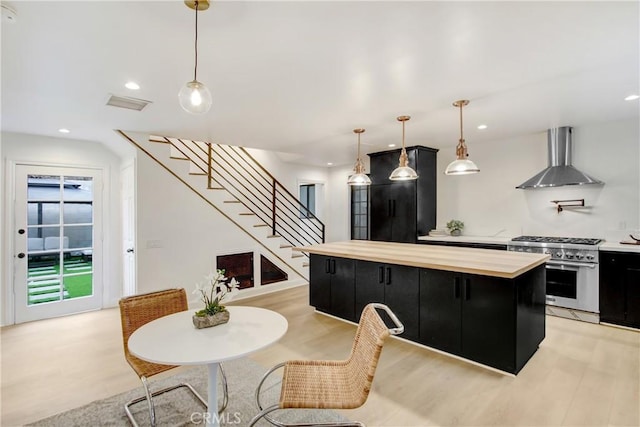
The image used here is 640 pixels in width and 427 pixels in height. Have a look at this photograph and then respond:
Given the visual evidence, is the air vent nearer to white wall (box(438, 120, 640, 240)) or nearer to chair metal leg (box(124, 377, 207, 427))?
chair metal leg (box(124, 377, 207, 427))

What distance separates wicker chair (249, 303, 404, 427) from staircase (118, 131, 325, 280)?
3619 millimetres

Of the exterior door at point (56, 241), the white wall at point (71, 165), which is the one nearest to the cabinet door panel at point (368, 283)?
the white wall at point (71, 165)

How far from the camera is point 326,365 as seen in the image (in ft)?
6.75

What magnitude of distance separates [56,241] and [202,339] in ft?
13.6

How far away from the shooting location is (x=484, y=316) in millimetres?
2811

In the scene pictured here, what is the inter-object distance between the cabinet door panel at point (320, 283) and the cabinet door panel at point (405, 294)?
948 millimetres

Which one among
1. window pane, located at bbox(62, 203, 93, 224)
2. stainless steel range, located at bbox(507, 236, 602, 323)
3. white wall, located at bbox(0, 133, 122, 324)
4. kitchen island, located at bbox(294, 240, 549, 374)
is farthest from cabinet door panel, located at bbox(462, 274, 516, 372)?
window pane, located at bbox(62, 203, 93, 224)

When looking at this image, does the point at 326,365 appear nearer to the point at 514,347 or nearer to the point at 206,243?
the point at 514,347

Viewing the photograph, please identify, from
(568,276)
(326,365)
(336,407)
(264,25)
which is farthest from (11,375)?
(568,276)

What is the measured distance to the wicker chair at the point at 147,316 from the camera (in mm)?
2174

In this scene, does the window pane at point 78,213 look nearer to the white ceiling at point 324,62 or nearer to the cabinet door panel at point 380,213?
the white ceiling at point 324,62

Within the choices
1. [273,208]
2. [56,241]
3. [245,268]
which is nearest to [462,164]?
[245,268]

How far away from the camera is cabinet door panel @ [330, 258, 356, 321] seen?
3.93 metres

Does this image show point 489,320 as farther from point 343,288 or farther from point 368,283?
point 343,288
